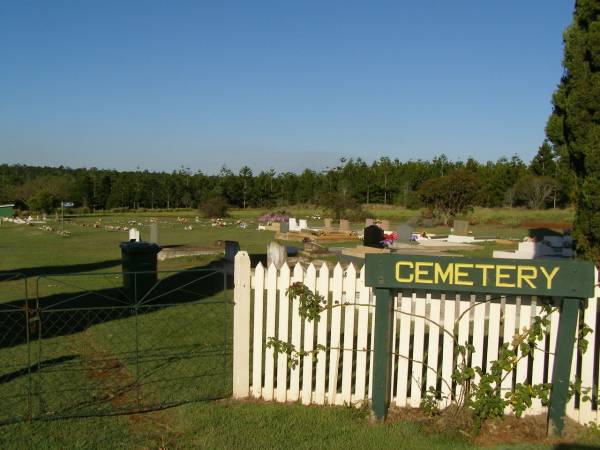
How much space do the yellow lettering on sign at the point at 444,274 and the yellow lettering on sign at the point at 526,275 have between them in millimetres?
534

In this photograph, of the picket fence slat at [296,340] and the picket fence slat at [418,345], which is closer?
the picket fence slat at [418,345]

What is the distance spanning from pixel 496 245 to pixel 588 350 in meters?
22.9

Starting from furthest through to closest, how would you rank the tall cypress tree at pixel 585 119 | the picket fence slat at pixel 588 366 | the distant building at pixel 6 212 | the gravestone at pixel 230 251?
the distant building at pixel 6 212, the gravestone at pixel 230 251, the tall cypress tree at pixel 585 119, the picket fence slat at pixel 588 366

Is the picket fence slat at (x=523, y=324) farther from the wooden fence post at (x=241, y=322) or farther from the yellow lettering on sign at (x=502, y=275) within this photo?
the wooden fence post at (x=241, y=322)

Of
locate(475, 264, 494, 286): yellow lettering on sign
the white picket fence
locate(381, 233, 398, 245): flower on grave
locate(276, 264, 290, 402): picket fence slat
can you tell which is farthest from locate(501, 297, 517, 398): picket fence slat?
locate(381, 233, 398, 245): flower on grave

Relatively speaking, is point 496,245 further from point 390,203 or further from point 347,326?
point 390,203

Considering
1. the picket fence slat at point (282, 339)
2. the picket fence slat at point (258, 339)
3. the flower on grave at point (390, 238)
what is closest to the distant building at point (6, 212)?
the flower on grave at point (390, 238)

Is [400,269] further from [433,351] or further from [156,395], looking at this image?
[156,395]

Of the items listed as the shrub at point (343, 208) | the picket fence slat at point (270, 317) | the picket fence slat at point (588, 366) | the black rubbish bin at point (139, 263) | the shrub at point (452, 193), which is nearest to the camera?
the picket fence slat at point (588, 366)

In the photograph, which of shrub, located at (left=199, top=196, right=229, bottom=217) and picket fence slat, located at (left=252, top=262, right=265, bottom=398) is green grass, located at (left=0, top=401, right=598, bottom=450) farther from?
shrub, located at (left=199, top=196, right=229, bottom=217)

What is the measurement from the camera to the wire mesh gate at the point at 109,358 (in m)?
5.50

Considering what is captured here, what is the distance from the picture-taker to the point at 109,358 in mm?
7191

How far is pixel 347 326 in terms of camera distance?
5242mm

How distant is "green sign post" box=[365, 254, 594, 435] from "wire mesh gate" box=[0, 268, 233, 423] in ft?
4.91
